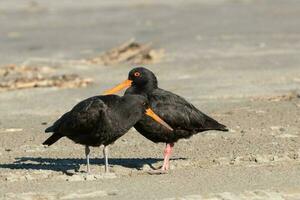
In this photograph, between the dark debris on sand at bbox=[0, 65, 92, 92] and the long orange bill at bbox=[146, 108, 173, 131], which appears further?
the dark debris on sand at bbox=[0, 65, 92, 92]

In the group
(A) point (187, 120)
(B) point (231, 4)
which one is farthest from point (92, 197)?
(B) point (231, 4)

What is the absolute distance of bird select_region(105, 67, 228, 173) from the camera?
7.98 m

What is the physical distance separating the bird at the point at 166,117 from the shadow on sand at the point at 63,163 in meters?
0.30

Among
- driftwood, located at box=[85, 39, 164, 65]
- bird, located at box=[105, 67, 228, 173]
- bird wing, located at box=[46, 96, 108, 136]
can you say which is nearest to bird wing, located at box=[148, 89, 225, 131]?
bird, located at box=[105, 67, 228, 173]

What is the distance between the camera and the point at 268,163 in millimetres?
7953

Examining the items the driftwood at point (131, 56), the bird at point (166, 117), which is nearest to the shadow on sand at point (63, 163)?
the bird at point (166, 117)

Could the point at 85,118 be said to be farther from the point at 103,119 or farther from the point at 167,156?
the point at 167,156

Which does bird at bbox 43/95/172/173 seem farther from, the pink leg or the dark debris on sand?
the dark debris on sand

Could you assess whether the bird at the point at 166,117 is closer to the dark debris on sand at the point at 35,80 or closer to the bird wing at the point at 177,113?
the bird wing at the point at 177,113

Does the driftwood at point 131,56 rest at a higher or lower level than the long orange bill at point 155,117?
higher

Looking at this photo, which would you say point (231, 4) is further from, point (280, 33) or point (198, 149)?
point (198, 149)

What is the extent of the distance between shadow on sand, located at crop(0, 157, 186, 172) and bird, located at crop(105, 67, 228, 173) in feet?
0.97

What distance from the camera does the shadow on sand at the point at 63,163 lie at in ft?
26.2

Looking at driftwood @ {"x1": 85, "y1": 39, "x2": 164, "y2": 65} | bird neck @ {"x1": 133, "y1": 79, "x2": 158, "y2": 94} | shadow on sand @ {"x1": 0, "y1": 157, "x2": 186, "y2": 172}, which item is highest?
driftwood @ {"x1": 85, "y1": 39, "x2": 164, "y2": 65}
